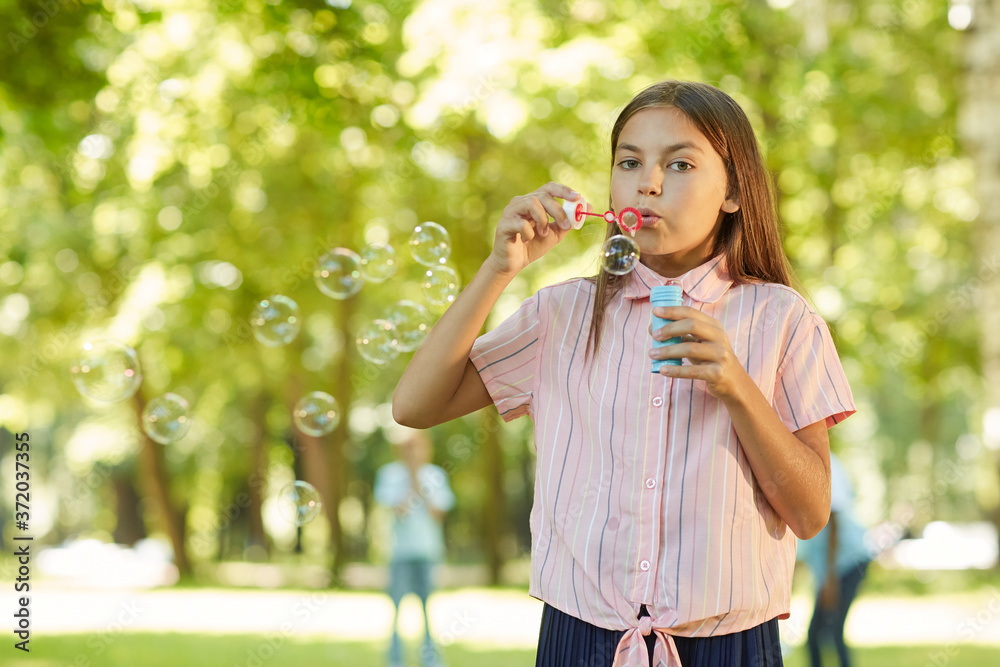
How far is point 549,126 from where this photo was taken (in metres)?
10.3

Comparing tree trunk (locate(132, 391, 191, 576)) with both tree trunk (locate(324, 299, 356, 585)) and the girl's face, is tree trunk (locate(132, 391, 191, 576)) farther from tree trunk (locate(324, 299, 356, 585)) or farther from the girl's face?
the girl's face

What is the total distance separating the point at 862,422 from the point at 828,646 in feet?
72.5

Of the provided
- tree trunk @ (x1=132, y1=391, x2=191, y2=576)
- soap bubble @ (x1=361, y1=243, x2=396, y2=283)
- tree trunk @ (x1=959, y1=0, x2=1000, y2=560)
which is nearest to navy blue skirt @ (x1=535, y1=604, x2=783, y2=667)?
soap bubble @ (x1=361, y1=243, x2=396, y2=283)

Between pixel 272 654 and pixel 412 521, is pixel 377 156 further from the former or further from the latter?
pixel 272 654

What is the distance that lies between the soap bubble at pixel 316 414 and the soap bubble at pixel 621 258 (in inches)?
108

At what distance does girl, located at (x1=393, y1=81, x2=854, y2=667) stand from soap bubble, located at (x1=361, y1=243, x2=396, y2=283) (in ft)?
7.33

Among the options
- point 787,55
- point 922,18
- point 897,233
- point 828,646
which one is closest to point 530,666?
point 828,646

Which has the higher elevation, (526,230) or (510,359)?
(526,230)

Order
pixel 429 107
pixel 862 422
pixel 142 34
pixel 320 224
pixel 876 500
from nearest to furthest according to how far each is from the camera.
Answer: pixel 429 107 → pixel 142 34 → pixel 320 224 → pixel 862 422 → pixel 876 500

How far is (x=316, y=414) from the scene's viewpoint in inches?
177

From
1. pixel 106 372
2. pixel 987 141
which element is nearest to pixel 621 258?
pixel 106 372

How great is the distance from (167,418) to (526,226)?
3.52 metres

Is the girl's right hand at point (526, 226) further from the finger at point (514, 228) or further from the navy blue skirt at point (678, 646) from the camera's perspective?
the navy blue skirt at point (678, 646)

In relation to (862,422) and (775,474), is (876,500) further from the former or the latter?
(775,474)
